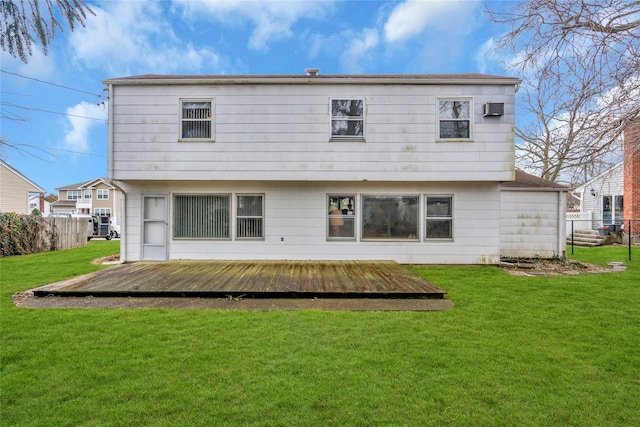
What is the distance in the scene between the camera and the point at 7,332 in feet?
12.2

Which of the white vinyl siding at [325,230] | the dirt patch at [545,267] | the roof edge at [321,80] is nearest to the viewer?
the dirt patch at [545,267]

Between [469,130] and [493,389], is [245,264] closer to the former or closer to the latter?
[493,389]

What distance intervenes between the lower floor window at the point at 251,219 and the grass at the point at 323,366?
4.10 m

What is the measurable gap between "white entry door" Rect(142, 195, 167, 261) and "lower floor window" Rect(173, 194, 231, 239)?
350mm

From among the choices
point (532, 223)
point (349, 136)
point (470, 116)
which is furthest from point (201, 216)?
point (532, 223)

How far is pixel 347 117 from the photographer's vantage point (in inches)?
320

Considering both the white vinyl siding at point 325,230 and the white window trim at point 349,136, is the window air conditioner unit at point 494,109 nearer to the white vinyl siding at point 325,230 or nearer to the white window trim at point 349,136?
the white vinyl siding at point 325,230

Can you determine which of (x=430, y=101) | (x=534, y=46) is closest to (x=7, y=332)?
(x=534, y=46)

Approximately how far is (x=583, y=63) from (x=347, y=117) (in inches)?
190

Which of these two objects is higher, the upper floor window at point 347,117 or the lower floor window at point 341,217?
the upper floor window at point 347,117

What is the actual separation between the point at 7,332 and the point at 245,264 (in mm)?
4578

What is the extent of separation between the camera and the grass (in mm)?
2283

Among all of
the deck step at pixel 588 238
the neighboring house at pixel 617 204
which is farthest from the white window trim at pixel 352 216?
the deck step at pixel 588 238

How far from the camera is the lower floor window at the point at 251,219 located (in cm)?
855
